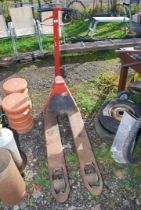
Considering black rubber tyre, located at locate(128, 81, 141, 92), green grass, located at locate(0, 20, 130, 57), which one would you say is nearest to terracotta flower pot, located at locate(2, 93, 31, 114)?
black rubber tyre, located at locate(128, 81, 141, 92)

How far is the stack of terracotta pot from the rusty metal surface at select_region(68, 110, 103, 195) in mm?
691

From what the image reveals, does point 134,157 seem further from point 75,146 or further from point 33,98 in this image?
point 33,98

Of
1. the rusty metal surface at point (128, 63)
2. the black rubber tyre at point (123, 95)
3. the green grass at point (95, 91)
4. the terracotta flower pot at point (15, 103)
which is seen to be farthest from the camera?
the green grass at point (95, 91)

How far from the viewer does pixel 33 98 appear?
14.7ft

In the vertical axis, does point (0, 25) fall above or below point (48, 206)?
above

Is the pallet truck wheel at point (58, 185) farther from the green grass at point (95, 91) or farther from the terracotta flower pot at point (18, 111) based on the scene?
the green grass at point (95, 91)

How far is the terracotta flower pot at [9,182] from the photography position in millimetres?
2410

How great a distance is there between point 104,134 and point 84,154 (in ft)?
1.59

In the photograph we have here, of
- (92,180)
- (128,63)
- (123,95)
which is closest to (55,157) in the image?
(92,180)

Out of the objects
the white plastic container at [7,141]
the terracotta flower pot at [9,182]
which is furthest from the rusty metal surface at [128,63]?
the terracotta flower pot at [9,182]

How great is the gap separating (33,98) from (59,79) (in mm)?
943

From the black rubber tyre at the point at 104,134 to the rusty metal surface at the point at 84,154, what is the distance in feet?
0.74

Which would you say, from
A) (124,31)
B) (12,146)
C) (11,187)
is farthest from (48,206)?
(124,31)

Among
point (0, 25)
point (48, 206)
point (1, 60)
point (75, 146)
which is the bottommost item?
point (48, 206)
